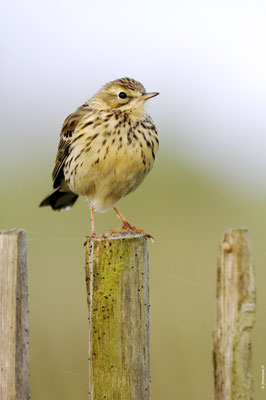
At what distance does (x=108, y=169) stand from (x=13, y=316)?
2.08m

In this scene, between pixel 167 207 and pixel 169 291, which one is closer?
pixel 169 291

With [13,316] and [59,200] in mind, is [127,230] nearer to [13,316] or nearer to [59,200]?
[59,200]

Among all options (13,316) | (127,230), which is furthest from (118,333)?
(127,230)

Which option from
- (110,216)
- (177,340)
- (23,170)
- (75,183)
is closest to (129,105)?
(75,183)

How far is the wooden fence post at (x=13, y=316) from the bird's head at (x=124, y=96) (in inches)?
94.2

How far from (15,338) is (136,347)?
1.86ft

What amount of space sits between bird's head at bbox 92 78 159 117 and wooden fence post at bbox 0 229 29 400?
2.39 metres

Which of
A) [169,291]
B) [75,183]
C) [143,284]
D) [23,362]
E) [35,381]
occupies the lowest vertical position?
[35,381]

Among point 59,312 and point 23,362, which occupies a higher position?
point 23,362

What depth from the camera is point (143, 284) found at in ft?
10.2

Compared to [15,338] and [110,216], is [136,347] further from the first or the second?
[110,216]

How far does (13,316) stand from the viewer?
116 inches

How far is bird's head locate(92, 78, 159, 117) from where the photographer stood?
16.8ft

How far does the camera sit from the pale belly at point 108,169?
4824 millimetres
